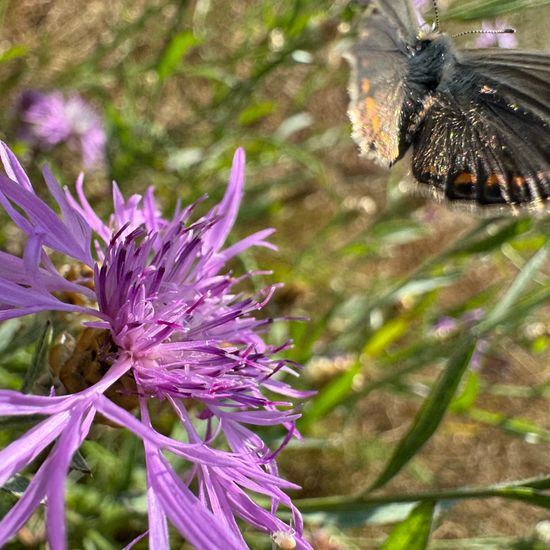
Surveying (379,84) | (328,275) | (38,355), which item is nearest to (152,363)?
(38,355)

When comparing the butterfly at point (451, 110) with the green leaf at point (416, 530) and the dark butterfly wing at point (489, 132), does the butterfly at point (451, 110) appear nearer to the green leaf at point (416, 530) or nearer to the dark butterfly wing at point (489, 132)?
the dark butterfly wing at point (489, 132)

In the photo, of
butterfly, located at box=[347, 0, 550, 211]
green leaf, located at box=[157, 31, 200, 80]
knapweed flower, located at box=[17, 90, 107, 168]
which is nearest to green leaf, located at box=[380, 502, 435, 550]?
butterfly, located at box=[347, 0, 550, 211]

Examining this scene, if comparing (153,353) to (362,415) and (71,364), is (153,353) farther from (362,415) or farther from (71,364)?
(362,415)

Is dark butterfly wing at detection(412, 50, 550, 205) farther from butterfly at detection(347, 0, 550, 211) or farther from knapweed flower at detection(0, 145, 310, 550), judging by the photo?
knapweed flower at detection(0, 145, 310, 550)

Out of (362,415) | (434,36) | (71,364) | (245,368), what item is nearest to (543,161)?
(434,36)

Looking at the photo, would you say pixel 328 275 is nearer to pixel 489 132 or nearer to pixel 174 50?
pixel 174 50

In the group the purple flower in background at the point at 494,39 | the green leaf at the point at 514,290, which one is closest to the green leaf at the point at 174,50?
the green leaf at the point at 514,290
